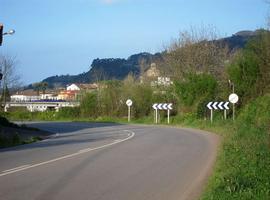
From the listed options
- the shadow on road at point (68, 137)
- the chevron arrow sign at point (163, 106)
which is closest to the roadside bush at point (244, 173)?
the shadow on road at point (68, 137)

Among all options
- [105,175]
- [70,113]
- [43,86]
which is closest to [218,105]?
[105,175]

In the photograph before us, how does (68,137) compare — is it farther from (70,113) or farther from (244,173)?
(70,113)

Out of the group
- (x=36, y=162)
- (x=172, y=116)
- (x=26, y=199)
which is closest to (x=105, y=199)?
(x=26, y=199)

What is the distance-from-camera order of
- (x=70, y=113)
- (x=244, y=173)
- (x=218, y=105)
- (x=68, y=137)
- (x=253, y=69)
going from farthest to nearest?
(x=70, y=113) < (x=218, y=105) < (x=253, y=69) < (x=68, y=137) < (x=244, y=173)

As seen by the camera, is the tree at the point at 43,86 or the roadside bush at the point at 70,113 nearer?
the roadside bush at the point at 70,113

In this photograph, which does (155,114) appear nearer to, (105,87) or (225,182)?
(105,87)

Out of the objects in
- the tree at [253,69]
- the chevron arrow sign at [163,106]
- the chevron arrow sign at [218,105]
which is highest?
the tree at [253,69]

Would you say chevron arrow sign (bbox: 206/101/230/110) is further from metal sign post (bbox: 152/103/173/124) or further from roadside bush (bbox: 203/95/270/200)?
roadside bush (bbox: 203/95/270/200)

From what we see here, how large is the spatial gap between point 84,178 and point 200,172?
3.43m

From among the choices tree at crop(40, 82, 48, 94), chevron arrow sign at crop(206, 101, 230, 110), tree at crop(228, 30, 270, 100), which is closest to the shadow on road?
chevron arrow sign at crop(206, 101, 230, 110)

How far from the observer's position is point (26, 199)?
393 inches

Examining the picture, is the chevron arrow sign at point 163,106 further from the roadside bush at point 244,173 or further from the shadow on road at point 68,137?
the roadside bush at point 244,173

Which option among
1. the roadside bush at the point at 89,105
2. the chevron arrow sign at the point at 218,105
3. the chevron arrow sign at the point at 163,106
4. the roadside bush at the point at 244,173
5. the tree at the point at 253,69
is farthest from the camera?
the roadside bush at the point at 89,105

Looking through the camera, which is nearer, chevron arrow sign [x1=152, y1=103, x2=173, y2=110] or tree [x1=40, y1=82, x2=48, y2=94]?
chevron arrow sign [x1=152, y1=103, x2=173, y2=110]
